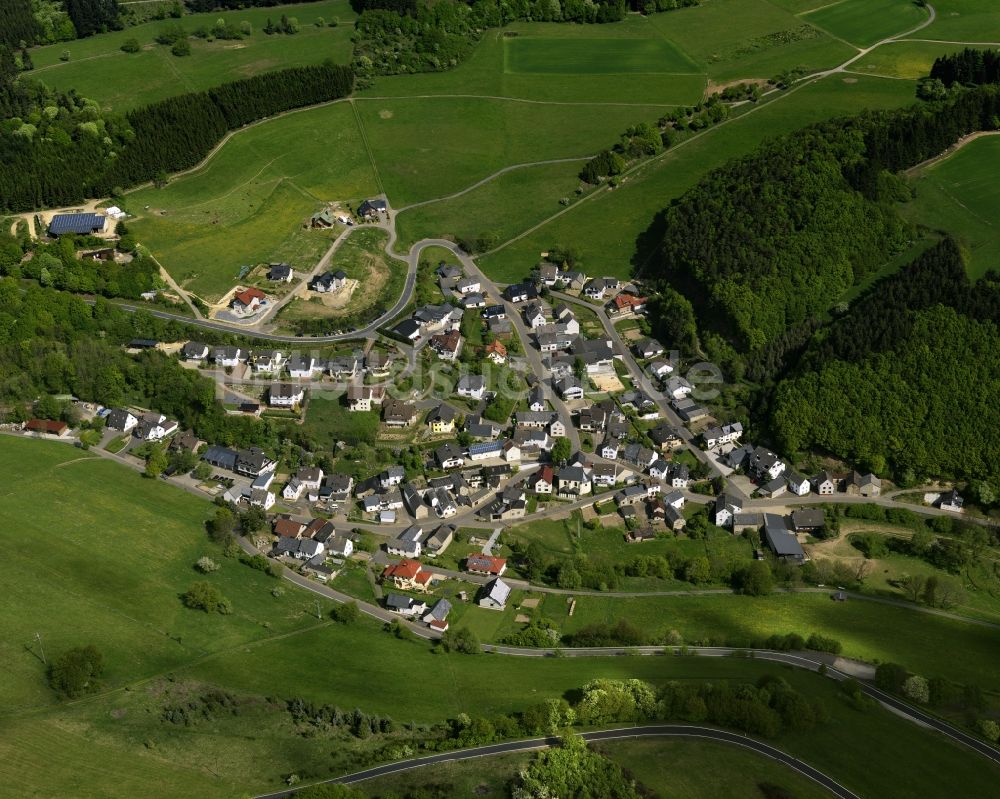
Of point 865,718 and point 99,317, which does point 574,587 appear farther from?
point 99,317

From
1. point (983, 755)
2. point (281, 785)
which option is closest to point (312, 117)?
point (281, 785)

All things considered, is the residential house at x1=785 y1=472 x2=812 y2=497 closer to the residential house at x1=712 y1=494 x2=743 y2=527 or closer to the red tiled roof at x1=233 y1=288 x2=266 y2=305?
the residential house at x1=712 y1=494 x2=743 y2=527

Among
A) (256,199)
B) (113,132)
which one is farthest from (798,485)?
(113,132)

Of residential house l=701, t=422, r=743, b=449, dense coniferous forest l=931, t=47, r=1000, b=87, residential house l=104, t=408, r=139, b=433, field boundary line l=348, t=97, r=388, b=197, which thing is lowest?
residential house l=701, t=422, r=743, b=449

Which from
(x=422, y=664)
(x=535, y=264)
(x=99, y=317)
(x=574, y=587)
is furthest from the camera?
(x=535, y=264)

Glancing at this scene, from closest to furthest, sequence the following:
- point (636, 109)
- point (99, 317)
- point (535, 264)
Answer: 1. point (99, 317)
2. point (535, 264)
3. point (636, 109)

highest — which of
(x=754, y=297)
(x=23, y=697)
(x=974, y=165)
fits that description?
(x=974, y=165)

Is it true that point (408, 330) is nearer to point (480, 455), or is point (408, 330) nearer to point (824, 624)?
point (480, 455)

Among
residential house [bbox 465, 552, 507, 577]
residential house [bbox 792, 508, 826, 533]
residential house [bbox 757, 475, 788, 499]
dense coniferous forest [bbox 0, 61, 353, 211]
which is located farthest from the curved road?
dense coniferous forest [bbox 0, 61, 353, 211]
